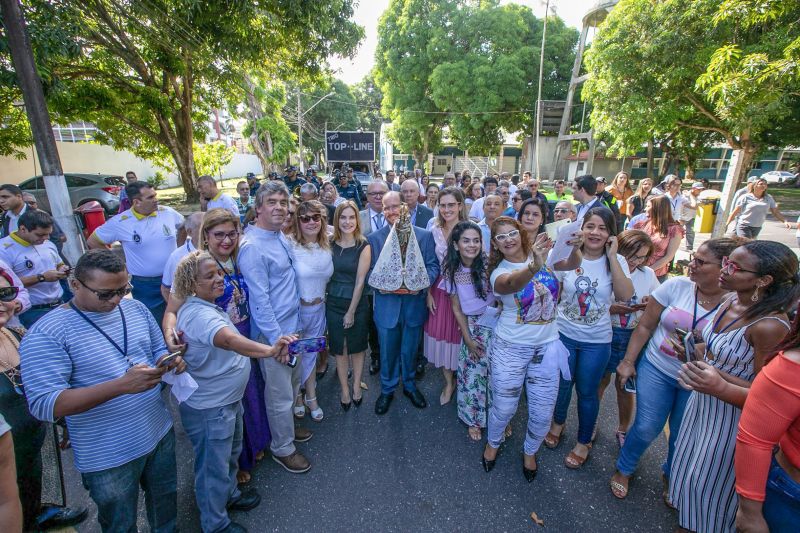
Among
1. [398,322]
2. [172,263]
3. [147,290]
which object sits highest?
[172,263]

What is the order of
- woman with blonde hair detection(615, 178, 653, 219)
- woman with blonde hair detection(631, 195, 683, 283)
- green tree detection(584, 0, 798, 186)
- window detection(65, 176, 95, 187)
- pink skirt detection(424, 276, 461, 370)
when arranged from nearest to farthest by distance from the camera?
1. pink skirt detection(424, 276, 461, 370)
2. woman with blonde hair detection(631, 195, 683, 283)
3. woman with blonde hair detection(615, 178, 653, 219)
4. green tree detection(584, 0, 798, 186)
5. window detection(65, 176, 95, 187)

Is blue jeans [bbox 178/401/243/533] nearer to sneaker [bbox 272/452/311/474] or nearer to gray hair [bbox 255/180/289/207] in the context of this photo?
sneaker [bbox 272/452/311/474]

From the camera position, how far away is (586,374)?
276cm

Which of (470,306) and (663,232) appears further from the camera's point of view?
(663,232)

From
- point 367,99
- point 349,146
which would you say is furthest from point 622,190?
point 367,99

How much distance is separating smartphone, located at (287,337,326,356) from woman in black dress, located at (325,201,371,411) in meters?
1.06

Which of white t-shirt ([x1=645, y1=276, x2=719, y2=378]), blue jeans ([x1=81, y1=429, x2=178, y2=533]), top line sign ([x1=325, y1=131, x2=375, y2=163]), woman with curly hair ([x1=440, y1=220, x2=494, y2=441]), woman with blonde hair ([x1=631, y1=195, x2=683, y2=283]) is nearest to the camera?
blue jeans ([x1=81, y1=429, x2=178, y2=533])

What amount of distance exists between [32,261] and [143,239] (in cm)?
83

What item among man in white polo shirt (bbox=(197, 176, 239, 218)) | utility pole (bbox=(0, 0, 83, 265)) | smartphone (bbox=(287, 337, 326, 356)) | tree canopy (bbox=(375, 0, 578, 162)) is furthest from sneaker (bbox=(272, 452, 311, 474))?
tree canopy (bbox=(375, 0, 578, 162))

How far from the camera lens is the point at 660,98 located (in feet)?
41.1

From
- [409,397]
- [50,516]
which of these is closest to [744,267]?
[409,397]

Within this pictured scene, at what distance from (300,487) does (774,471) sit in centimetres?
263

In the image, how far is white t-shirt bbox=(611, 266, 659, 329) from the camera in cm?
292

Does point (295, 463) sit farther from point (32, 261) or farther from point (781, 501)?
point (32, 261)
